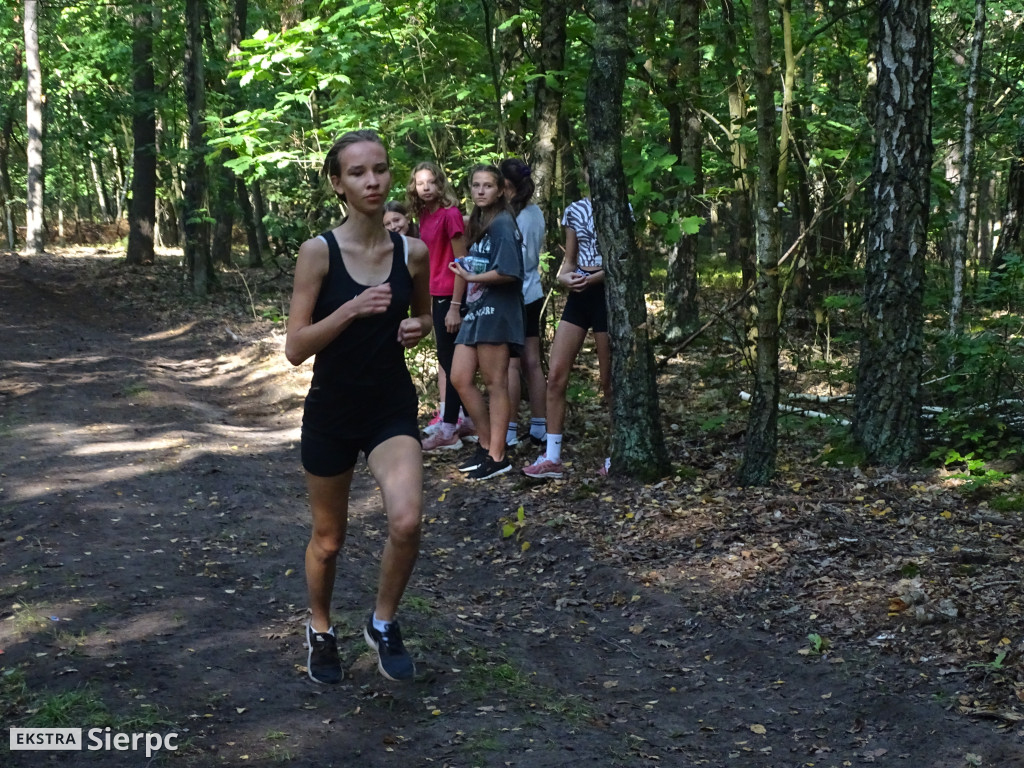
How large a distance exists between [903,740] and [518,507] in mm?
3603

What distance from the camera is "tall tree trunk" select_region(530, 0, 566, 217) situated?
890 centimetres

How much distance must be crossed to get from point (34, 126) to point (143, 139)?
4.00 meters

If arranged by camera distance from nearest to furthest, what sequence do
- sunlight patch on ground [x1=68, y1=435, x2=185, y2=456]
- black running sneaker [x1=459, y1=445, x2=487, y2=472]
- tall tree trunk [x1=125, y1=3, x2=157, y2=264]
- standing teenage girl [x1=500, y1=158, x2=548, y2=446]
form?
standing teenage girl [x1=500, y1=158, x2=548, y2=446]
black running sneaker [x1=459, y1=445, x2=487, y2=472]
sunlight patch on ground [x1=68, y1=435, x2=185, y2=456]
tall tree trunk [x1=125, y1=3, x2=157, y2=264]

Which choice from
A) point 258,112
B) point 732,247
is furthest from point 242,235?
point 258,112

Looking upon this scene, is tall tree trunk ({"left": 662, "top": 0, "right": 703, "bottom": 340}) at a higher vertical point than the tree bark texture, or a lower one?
lower

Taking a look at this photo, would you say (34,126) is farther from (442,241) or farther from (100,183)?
(442,241)

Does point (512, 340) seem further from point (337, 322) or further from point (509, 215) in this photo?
point (337, 322)

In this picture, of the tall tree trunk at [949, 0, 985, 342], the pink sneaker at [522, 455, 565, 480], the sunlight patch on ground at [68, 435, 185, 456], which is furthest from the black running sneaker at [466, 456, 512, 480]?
the tall tree trunk at [949, 0, 985, 342]

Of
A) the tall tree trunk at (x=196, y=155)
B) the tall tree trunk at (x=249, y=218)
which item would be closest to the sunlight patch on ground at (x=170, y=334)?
the tall tree trunk at (x=196, y=155)

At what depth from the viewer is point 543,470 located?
7500mm

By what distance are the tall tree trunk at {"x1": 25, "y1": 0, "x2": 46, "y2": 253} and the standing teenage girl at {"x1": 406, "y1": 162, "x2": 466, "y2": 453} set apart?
67.3 feet

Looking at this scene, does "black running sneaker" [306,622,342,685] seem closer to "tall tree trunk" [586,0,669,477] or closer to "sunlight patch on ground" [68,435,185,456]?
"tall tree trunk" [586,0,669,477]

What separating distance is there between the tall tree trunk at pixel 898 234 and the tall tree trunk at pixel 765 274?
0.81m

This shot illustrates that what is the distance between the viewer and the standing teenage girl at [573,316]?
7492 mm
